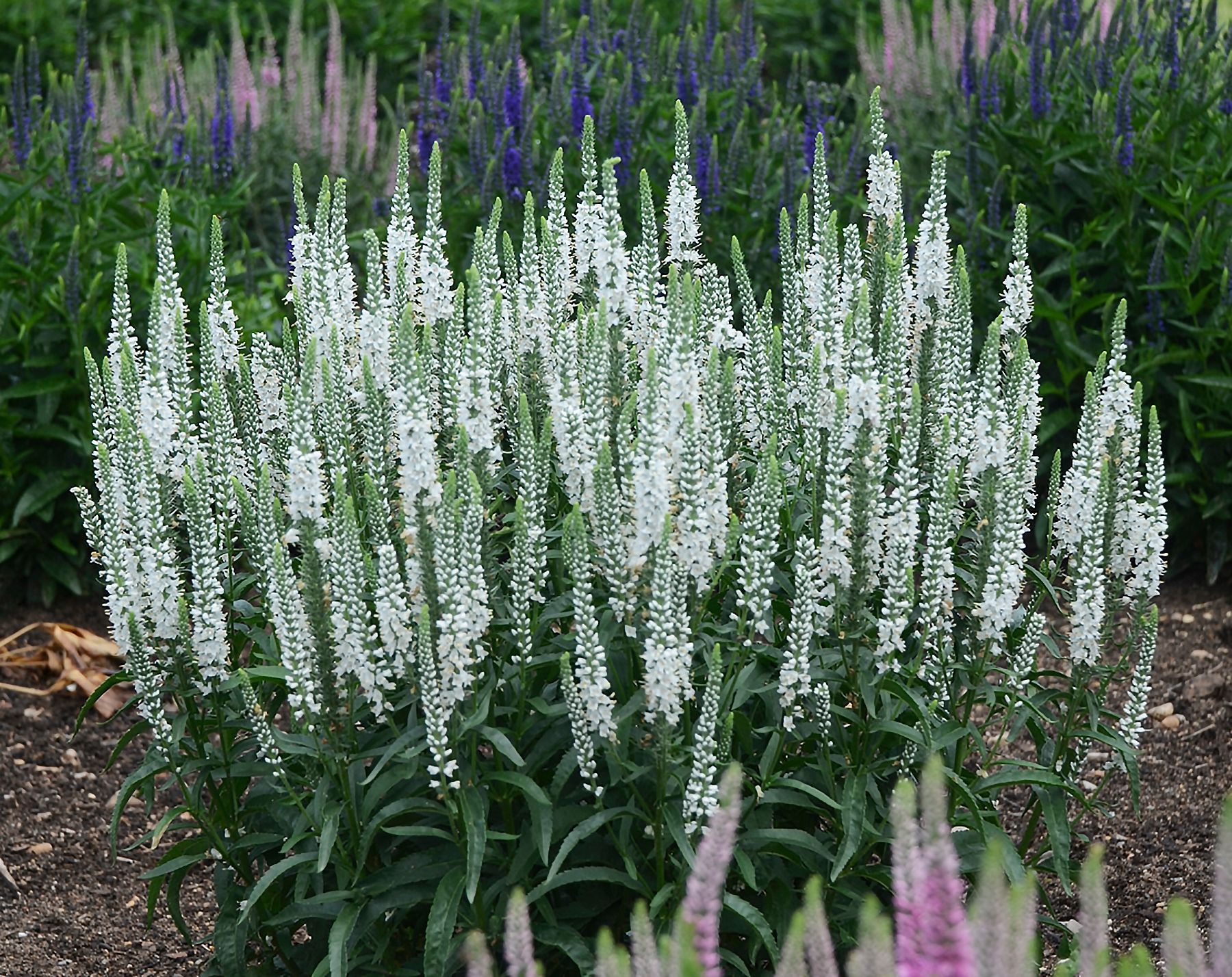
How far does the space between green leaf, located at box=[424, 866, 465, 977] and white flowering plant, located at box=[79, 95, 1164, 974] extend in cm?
1

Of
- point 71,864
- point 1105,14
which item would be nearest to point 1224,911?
point 71,864

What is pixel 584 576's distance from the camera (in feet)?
10.9

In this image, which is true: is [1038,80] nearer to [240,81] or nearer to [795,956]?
[240,81]

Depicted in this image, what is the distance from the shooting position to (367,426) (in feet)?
12.6

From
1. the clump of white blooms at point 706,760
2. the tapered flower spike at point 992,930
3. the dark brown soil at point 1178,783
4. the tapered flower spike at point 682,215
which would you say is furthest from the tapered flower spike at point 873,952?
the dark brown soil at point 1178,783

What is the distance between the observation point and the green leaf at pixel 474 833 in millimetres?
3461

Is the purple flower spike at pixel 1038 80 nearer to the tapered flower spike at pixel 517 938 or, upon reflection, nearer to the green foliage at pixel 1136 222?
the green foliage at pixel 1136 222

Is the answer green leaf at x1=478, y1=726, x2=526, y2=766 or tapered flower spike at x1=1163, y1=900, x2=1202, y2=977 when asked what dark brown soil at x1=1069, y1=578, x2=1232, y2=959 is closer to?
green leaf at x1=478, y1=726, x2=526, y2=766

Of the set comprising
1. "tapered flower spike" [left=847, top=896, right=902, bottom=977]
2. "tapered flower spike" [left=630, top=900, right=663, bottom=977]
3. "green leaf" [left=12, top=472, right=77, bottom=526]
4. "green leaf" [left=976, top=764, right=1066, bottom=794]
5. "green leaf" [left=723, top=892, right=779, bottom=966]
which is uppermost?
"tapered flower spike" [left=847, top=896, right=902, bottom=977]

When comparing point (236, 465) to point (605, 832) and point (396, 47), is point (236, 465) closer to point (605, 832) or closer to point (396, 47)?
point (605, 832)

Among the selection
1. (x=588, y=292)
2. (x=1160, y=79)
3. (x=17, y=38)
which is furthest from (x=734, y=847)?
(x=17, y=38)

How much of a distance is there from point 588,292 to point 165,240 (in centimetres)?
114

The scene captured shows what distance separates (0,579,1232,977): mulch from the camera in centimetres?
490

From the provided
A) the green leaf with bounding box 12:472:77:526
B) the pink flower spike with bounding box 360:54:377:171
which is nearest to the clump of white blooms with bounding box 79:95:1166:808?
the green leaf with bounding box 12:472:77:526
